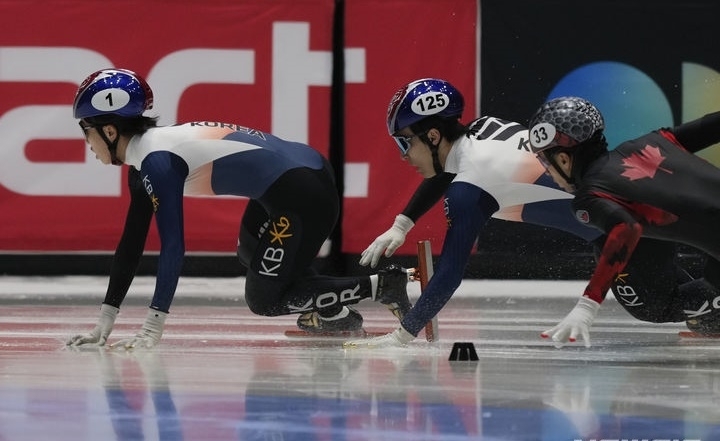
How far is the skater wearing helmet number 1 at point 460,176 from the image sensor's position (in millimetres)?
5750

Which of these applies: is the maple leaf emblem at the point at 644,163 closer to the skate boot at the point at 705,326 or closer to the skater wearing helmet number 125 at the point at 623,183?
the skater wearing helmet number 125 at the point at 623,183

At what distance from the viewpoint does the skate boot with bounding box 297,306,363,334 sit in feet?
21.9

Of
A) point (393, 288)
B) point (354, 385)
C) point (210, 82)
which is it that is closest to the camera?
point (354, 385)

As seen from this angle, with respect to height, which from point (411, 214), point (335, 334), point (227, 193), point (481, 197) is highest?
point (481, 197)

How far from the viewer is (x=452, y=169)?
20.0 feet

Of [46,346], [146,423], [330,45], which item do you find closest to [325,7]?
[330,45]

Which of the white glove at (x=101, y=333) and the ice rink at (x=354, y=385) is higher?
the ice rink at (x=354, y=385)

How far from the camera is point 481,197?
5.89 meters

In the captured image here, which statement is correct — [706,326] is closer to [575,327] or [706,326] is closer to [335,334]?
[575,327]

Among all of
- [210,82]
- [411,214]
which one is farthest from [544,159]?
[210,82]

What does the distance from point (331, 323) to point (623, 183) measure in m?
1.95

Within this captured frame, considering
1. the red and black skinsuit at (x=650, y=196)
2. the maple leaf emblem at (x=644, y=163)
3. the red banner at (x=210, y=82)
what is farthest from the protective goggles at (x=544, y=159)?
the red banner at (x=210, y=82)

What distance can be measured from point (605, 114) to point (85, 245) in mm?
Result: 3892

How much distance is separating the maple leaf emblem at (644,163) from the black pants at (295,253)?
164 centimetres
